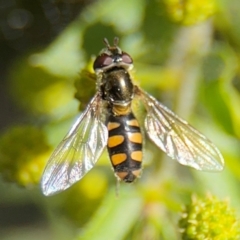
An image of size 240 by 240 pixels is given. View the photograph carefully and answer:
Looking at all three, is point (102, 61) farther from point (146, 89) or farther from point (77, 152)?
point (146, 89)

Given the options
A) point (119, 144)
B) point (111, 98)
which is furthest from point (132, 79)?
point (119, 144)

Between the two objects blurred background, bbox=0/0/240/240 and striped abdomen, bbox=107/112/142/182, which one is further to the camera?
blurred background, bbox=0/0/240/240

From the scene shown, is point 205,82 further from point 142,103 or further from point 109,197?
point 109,197

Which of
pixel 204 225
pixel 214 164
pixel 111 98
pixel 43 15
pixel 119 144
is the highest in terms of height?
pixel 43 15

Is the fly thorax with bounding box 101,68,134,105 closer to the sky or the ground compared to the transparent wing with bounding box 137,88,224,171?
closer to the sky

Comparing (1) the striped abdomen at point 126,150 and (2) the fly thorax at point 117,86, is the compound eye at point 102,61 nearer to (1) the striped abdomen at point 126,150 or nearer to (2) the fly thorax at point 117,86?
(2) the fly thorax at point 117,86

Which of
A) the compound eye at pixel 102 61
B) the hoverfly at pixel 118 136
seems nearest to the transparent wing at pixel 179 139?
the hoverfly at pixel 118 136

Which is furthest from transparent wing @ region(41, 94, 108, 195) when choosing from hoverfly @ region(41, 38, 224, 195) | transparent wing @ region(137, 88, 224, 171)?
transparent wing @ region(137, 88, 224, 171)

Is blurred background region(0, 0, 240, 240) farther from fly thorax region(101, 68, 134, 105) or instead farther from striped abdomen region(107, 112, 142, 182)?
striped abdomen region(107, 112, 142, 182)
